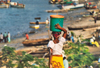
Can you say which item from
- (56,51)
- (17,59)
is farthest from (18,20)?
(56,51)

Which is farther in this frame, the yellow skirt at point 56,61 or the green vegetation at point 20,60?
the green vegetation at point 20,60

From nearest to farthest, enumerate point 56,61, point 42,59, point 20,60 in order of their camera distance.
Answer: point 56,61
point 42,59
point 20,60

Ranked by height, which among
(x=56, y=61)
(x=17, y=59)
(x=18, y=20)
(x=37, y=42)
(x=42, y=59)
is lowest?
(x=18, y=20)

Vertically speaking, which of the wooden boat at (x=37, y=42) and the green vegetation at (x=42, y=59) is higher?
the green vegetation at (x=42, y=59)

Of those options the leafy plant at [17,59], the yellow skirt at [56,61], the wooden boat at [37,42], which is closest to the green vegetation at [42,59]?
the leafy plant at [17,59]

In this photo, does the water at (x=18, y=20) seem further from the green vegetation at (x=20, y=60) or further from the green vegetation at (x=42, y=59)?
the green vegetation at (x=42, y=59)

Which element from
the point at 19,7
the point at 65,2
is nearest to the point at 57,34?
the point at 19,7

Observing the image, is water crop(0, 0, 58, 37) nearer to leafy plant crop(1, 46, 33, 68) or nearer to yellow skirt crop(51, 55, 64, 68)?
leafy plant crop(1, 46, 33, 68)

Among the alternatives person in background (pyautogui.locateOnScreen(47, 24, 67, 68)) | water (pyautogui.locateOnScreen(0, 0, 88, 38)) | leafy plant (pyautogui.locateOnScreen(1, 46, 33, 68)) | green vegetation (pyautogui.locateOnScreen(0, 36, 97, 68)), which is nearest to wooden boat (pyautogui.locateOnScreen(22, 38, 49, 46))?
leafy plant (pyautogui.locateOnScreen(1, 46, 33, 68))

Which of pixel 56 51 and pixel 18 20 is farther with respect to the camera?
pixel 18 20

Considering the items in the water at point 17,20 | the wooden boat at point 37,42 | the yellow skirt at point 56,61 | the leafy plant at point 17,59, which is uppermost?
the yellow skirt at point 56,61

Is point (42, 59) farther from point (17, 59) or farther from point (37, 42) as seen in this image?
point (37, 42)

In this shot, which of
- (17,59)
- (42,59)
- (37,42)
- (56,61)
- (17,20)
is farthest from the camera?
(17,20)

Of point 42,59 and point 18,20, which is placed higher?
point 42,59
